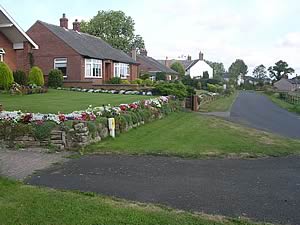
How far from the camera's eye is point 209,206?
5684mm

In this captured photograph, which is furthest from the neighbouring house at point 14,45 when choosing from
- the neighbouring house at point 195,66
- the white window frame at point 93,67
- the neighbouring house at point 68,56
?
the neighbouring house at point 195,66

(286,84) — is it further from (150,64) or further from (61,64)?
(61,64)

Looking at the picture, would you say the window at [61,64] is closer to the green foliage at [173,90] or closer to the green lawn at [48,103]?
the green foliage at [173,90]

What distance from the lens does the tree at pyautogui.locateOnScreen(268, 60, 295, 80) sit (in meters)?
129

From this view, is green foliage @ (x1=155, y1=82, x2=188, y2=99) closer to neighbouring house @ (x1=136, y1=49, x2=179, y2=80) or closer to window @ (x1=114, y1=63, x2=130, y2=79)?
window @ (x1=114, y1=63, x2=130, y2=79)

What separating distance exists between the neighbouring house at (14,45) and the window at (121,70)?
16.6m

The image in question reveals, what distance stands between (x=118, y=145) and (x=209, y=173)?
3.90 meters

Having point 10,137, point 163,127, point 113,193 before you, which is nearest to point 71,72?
point 163,127

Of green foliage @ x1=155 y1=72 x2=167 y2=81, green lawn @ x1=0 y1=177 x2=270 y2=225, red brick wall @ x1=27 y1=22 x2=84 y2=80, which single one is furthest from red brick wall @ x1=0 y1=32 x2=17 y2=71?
green foliage @ x1=155 y1=72 x2=167 y2=81

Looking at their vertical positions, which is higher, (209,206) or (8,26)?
(8,26)

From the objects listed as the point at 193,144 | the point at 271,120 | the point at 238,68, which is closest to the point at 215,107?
the point at 271,120

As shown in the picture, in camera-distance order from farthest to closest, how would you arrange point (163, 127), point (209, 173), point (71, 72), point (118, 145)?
point (71, 72), point (163, 127), point (118, 145), point (209, 173)

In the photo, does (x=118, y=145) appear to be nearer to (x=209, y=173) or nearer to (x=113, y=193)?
(x=209, y=173)

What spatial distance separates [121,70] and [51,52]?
10.8 meters
